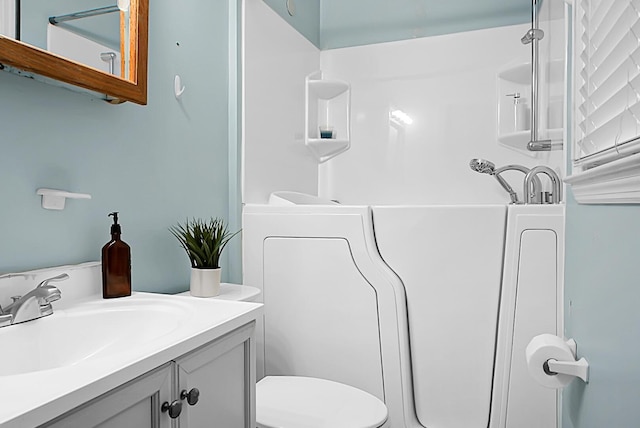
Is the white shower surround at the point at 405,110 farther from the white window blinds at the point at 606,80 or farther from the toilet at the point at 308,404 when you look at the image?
the white window blinds at the point at 606,80

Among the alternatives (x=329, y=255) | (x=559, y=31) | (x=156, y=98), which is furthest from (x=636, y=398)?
(x=559, y=31)

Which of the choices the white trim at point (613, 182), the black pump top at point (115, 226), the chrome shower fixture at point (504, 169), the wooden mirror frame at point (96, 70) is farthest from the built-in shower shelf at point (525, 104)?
the black pump top at point (115, 226)

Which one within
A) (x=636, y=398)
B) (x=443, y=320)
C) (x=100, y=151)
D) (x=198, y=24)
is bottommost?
(x=443, y=320)

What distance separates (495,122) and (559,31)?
0.51m

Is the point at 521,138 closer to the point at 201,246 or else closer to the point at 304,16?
the point at 304,16

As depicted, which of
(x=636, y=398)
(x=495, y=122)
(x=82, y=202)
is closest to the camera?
Answer: (x=636, y=398)

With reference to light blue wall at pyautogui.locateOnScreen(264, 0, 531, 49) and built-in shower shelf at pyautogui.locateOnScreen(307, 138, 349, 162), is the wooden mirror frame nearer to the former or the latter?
light blue wall at pyautogui.locateOnScreen(264, 0, 531, 49)

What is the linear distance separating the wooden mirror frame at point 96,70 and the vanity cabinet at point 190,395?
69 cm

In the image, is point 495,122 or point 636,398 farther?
point 495,122

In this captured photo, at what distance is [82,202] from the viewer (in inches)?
48.1

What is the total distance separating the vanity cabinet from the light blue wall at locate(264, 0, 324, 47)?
1.75 m

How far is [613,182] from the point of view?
78cm

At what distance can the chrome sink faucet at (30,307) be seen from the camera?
91cm

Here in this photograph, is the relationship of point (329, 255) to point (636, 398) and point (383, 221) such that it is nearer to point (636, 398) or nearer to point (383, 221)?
point (383, 221)
